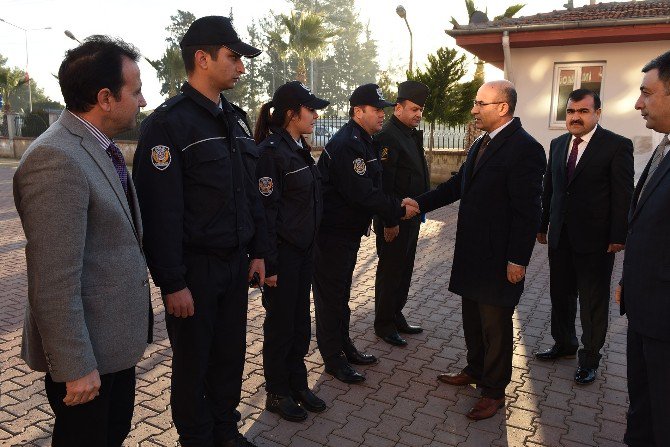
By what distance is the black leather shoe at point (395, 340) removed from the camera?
15.8 feet

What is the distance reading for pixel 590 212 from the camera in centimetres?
419

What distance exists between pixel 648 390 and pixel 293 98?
270 cm

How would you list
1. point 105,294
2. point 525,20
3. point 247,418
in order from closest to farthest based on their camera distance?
point 105,294
point 247,418
point 525,20

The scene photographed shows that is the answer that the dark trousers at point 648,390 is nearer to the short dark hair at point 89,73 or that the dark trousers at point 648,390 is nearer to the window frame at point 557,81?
the short dark hair at point 89,73

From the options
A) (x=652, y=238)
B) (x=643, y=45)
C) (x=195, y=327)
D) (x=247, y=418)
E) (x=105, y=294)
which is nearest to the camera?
(x=105, y=294)

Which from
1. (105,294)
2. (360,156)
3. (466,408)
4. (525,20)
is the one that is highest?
(525,20)

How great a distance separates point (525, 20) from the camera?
493 inches

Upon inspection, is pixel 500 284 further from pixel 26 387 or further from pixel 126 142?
pixel 126 142

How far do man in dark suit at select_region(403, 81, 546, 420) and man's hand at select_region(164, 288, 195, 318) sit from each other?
1.98m

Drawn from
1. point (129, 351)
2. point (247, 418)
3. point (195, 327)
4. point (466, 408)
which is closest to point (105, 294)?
point (129, 351)

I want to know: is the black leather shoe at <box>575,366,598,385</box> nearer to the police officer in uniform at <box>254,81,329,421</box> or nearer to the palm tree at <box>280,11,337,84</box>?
the police officer in uniform at <box>254,81,329,421</box>

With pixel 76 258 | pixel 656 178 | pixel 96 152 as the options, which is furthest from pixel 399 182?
pixel 76 258

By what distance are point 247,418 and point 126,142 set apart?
80.2 feet

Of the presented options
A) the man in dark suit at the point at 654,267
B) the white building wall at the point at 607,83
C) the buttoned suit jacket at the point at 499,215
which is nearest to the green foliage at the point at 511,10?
the white building wall at the point at 607,83
